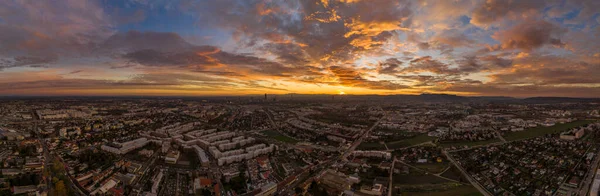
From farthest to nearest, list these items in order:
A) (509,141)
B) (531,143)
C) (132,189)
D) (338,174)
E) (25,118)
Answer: (25,118) < (509,141) < (531,143) < (338,174) < (132,189)

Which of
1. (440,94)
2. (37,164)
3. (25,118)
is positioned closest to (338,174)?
(37,164)

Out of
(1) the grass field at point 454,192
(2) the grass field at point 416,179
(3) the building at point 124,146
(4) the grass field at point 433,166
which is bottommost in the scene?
(1) the grass field at point 454,192

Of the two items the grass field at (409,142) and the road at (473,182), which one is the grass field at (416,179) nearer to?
the road at (473,182)

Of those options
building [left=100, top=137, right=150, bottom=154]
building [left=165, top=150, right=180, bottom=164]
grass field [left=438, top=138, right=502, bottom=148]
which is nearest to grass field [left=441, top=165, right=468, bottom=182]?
grass field [left=438, top=138, right=502, bottom=148]

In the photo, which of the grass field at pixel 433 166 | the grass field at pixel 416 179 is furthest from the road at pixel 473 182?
the grass field at pixel 416 179

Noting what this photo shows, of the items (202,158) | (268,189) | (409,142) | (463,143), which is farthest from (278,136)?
(463,143)

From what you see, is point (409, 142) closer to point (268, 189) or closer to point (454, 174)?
point (454, 174)

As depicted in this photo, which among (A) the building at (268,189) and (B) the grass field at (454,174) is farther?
(B) the grass field at (454,174)

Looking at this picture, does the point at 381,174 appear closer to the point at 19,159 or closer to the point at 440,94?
the point at 19,159

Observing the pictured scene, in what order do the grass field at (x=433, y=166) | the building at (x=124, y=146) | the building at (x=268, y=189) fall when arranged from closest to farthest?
1. the building at (x=268, y=189)
2. the grass field at (x=433, y=166)
3. the building at (x=124, y=146)

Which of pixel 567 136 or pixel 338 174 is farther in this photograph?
pixel 567 136

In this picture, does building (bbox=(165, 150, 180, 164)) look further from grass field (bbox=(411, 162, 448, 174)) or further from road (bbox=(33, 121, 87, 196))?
grass field (bbox=(411, 162, 448, 174))
